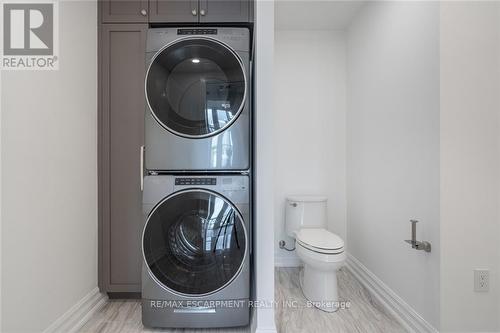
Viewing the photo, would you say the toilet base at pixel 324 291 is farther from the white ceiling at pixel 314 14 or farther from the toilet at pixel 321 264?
the white ceiling at pixel 314 14

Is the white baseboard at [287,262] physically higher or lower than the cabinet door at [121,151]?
lower

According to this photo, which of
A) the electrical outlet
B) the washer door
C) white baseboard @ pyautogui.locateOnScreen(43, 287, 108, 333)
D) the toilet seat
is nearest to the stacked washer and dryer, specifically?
the washer door

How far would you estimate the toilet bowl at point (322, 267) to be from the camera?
171 centimetres

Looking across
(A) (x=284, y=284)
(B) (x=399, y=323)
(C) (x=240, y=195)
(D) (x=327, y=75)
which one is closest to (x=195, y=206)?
(C) (x=240, y=195)

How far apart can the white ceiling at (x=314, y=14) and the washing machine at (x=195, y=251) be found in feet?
5.61

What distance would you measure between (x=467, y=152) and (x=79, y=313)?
93.9 inches

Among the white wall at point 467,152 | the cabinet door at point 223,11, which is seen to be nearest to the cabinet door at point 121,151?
the cabinet door at point 223,11

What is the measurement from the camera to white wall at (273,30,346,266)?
2.55m

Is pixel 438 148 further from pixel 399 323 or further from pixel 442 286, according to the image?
pixel 399 323

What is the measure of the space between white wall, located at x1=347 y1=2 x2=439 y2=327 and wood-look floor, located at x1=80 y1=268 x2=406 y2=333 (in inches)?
8.6

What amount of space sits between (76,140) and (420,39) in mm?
2136

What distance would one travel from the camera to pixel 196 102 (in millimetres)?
1527
